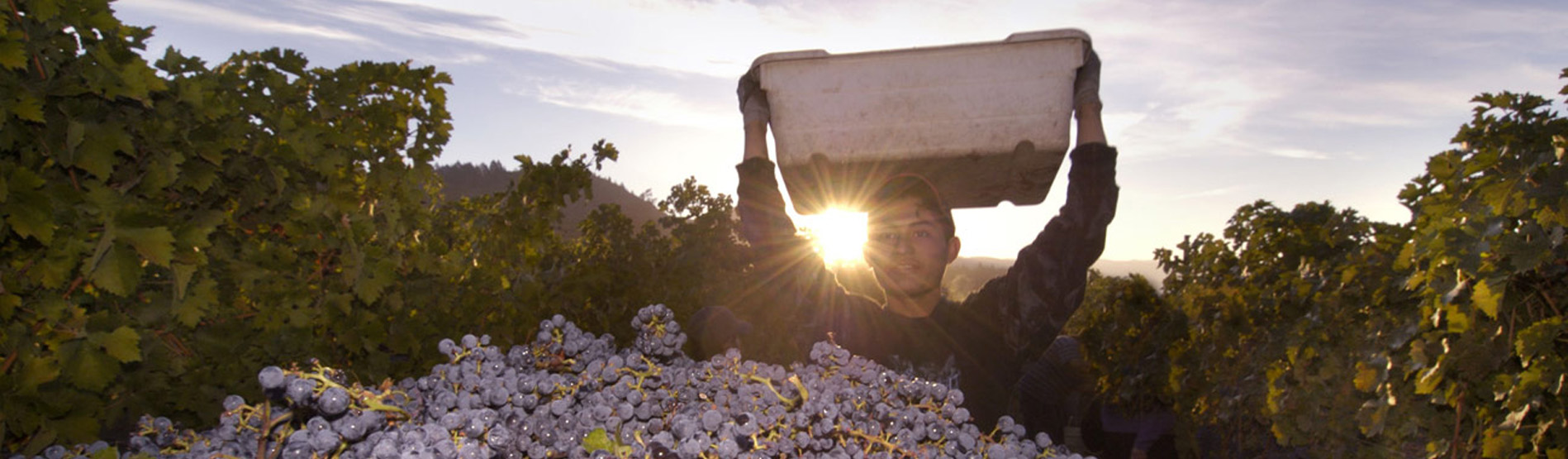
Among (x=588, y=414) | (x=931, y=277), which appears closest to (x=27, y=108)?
(x=588, y=414)

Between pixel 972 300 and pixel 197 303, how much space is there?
11.7 ft

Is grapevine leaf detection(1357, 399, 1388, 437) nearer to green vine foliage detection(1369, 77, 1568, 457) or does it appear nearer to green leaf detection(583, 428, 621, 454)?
green vine foliage detection(1369, 77, 1568, 457)

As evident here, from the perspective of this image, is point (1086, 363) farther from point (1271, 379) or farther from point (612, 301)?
point (612, 301)

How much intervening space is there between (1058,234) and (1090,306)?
5781mm

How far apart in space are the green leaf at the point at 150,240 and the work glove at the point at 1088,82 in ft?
8.69

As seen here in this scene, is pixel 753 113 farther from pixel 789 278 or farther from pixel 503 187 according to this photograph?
pixel 503 187

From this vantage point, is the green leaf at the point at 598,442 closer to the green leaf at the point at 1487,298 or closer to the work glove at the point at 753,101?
the work glove at the point at 753,101

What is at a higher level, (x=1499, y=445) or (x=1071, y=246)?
(x=1071, y=246)

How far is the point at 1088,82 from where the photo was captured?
3342 mm

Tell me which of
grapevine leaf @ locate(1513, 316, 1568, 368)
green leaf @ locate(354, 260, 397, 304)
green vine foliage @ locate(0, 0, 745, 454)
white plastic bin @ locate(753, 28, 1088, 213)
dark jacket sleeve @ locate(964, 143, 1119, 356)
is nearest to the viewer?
green vine foliage @ locate(0, 0, 745, 454)

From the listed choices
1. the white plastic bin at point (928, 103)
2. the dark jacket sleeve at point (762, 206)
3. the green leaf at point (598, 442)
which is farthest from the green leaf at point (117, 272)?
the dark jacket sleeve at point (762, 206)

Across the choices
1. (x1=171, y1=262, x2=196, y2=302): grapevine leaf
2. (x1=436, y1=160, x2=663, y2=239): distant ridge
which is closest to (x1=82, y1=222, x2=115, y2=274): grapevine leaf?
(x1=171, y1=262, x2=196, y2=302): grapevine leaf

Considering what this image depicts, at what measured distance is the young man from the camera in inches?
141

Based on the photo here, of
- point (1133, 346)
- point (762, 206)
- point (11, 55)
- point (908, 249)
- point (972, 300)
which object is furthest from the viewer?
point (1133, 346)
